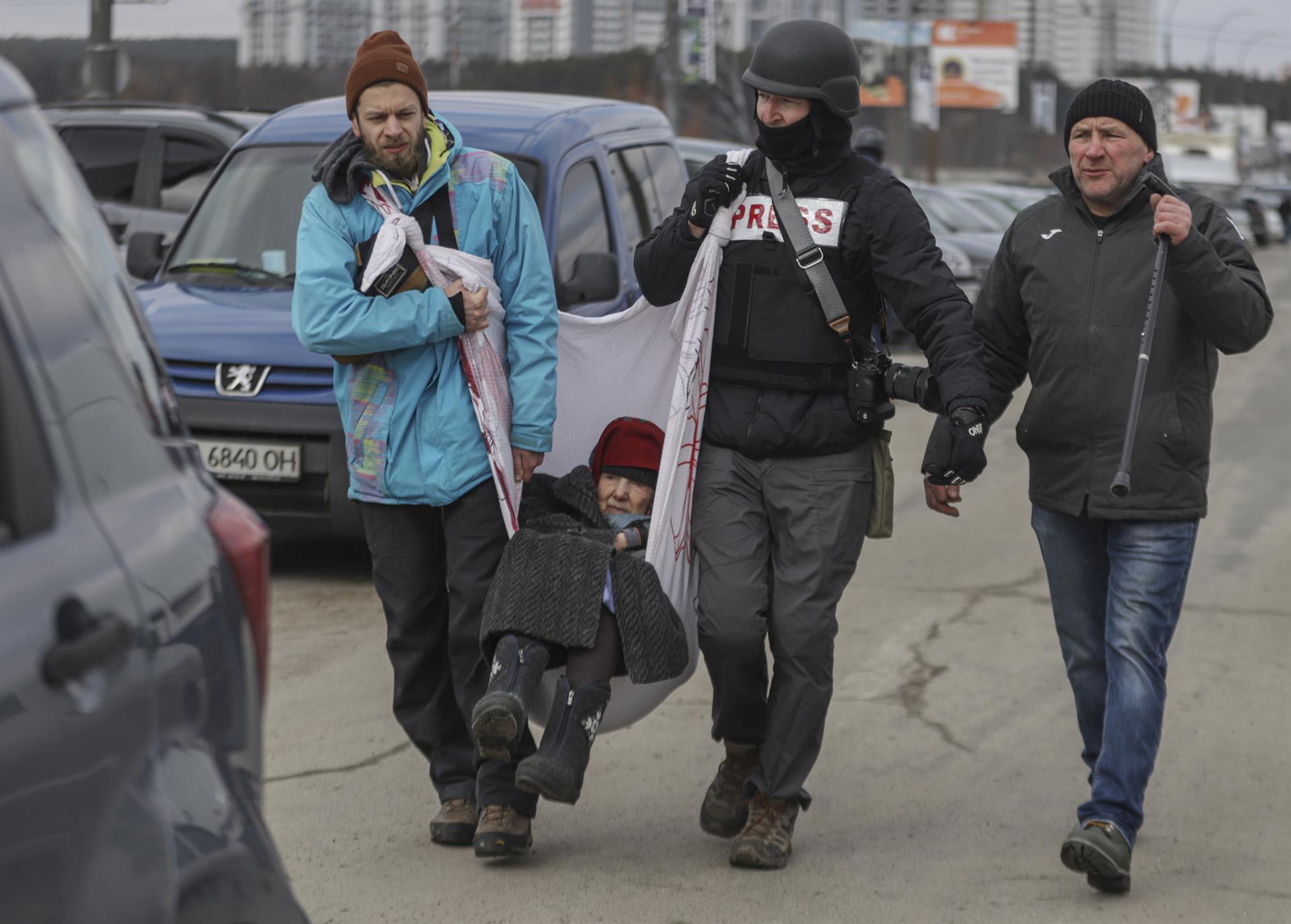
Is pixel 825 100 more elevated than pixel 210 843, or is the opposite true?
pixel 825 100

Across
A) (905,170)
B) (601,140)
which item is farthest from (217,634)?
(905,170)

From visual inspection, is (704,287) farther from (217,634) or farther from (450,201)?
(217,634)

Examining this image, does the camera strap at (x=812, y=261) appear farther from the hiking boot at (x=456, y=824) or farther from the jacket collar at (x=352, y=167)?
the hiking boot at (x=456, y=824)

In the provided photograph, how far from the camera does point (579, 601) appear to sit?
164 inches

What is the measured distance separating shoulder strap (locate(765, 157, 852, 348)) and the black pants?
940 millimetres

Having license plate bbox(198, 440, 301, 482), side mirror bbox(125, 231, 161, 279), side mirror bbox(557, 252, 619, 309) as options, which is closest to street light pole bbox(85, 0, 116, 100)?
side mirror bbox(125, 231, 161, 279)

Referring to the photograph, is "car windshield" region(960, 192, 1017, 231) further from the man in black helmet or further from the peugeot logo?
the man in black helmet

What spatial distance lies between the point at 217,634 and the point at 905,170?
54084mm

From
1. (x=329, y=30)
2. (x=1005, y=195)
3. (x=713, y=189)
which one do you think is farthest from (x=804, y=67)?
(x=329, y=30)

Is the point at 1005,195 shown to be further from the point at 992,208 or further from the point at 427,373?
the point at 427,373

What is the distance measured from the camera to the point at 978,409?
411 cm

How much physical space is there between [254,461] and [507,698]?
3480mm

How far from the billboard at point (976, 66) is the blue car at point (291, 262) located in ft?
255

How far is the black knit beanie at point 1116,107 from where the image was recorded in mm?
4262
